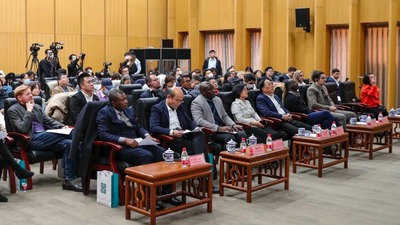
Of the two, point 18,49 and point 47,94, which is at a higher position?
point 18,49

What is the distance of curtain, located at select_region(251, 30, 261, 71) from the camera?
15583 mm

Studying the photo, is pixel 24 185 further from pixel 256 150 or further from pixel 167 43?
pixel 167 43

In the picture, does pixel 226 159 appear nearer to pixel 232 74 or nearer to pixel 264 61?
pixel 232 74

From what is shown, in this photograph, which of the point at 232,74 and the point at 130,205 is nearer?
the point at 130,205

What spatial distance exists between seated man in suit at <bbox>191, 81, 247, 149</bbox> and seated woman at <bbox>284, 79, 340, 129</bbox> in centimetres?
158

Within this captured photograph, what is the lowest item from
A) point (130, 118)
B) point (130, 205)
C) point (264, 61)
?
point (130, 205)

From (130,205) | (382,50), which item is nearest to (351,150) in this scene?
(130,205)

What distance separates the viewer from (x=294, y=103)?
27.1 ft

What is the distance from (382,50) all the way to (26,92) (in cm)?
936

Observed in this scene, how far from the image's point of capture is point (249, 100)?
793cm

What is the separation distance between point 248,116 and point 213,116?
2.28 ft

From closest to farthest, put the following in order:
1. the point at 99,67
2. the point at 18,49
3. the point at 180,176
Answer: the point at 180,176, the point at 18,49, the point at 99,67

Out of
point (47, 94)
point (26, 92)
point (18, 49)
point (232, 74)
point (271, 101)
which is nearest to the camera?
point (26, 92)

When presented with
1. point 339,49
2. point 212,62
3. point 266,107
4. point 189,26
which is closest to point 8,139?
point 266,107
